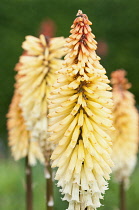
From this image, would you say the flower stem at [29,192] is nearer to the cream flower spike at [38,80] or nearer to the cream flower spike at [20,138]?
the cream flower spike at [20,138]

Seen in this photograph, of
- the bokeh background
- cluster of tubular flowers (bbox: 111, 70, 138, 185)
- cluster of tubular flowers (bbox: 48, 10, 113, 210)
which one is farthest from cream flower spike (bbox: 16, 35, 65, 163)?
the bokeh background

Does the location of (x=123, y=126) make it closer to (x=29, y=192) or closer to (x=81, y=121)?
(x=29, y=192)

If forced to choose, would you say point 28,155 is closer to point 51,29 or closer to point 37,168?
point 37,168

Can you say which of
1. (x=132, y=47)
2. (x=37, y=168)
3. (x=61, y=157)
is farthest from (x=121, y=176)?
(x=132, y=47)

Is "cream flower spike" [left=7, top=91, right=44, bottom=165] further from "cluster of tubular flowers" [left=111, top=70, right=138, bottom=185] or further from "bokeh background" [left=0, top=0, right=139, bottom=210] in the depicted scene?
"bokeh background" [left=0, top=0, right=139, bottom=210]

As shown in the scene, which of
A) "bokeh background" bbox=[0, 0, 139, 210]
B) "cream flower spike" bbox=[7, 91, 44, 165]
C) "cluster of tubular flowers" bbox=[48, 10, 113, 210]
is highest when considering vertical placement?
"bokeh background" bbox=[0, 0, 139, 210]
